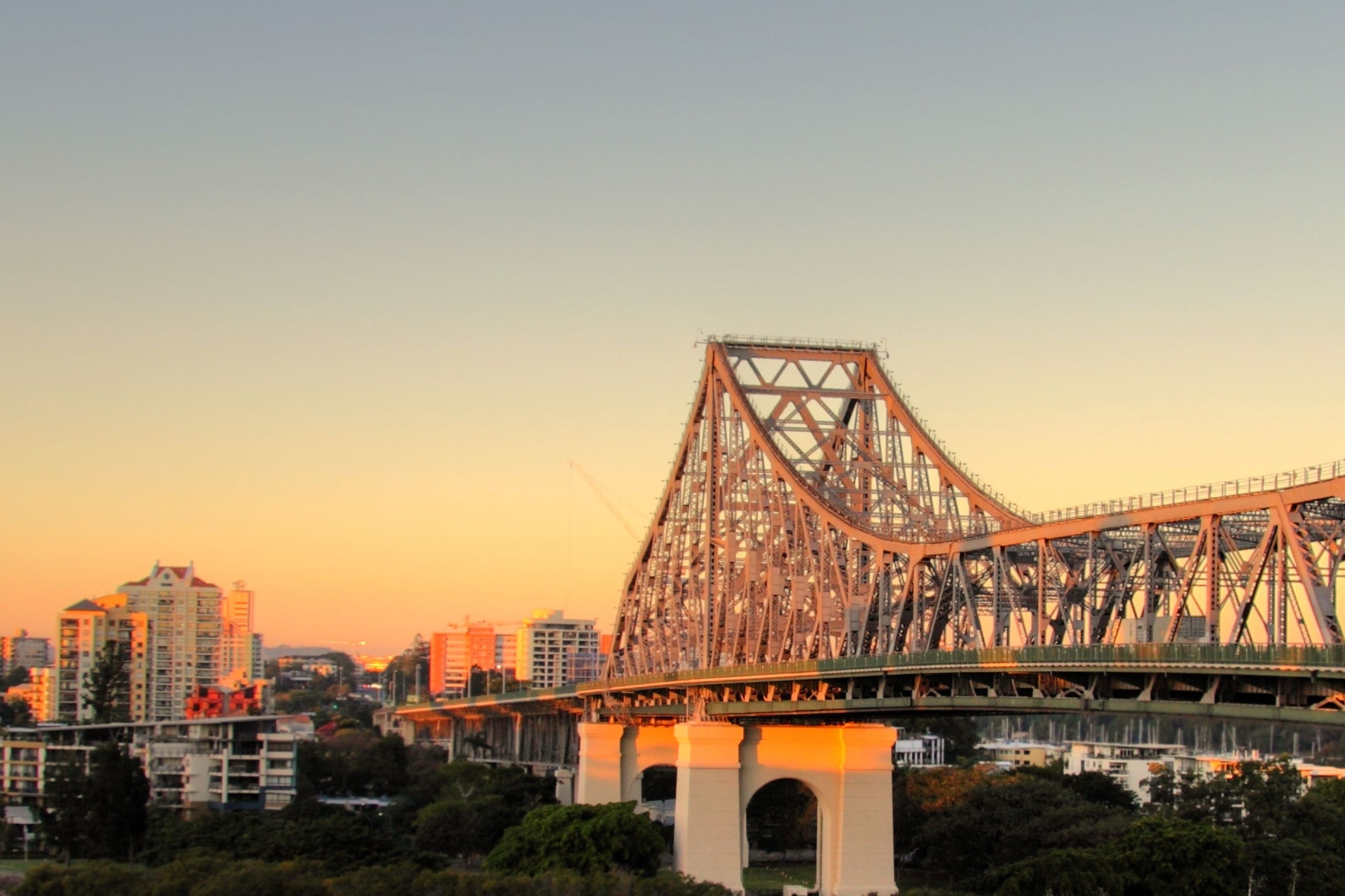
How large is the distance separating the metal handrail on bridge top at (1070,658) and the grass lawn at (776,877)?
16.3 m

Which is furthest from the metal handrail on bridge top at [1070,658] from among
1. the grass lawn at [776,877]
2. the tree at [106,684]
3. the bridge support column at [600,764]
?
the tree at [106,684]

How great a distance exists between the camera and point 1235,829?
3939 inches

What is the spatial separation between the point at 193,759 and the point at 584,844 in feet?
110

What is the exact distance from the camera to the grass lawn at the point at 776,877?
100m

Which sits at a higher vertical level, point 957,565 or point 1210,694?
point 957,565

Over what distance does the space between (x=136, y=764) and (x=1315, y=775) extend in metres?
96.3

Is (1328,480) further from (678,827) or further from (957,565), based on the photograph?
(678,827)

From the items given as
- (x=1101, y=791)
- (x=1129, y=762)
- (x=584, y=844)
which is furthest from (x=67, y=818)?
(x=1129, y=762)

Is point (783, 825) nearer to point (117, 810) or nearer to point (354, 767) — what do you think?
point (354, 767)

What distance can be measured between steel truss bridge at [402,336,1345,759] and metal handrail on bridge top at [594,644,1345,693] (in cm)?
8

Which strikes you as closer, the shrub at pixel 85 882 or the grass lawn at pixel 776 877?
the shrub at pixel 85 882

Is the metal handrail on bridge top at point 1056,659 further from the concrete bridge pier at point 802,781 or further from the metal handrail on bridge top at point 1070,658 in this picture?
the concrete bridge pier at point 802,781

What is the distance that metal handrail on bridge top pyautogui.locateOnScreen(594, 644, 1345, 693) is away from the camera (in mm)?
46656

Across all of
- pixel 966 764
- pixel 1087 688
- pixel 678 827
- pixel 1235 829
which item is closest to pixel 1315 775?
pixel 966 764
